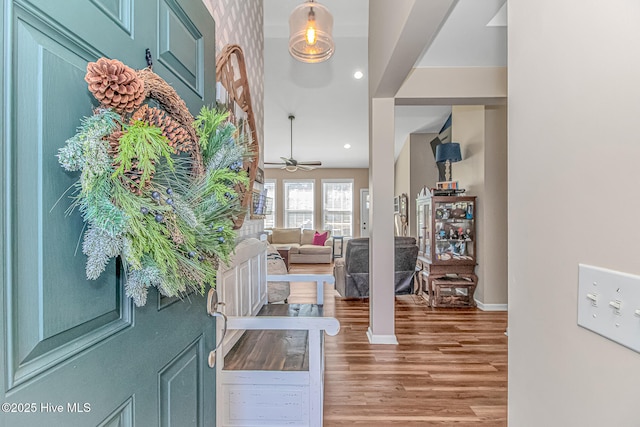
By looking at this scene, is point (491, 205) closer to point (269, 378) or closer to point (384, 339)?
point (384, 339)

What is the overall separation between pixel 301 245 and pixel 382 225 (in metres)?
6.17

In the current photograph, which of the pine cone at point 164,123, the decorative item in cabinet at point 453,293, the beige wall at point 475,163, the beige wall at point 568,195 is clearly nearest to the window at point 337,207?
the beige wall at point 475,163

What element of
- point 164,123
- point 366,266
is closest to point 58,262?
point 164,123

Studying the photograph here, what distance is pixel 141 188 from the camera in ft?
1.86

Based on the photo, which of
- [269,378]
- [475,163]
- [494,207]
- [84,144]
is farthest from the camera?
[475,163]

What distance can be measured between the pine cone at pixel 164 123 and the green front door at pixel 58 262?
3.7 inches

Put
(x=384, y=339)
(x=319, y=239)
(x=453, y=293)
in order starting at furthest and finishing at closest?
(x=319, y=239), (x=453, y=293), (x=384, y=339)

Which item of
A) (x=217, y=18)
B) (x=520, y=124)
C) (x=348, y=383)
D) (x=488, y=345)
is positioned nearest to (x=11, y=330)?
(x=520, y=124)

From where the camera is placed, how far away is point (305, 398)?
170cm

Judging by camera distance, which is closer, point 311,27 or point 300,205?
point 311,27

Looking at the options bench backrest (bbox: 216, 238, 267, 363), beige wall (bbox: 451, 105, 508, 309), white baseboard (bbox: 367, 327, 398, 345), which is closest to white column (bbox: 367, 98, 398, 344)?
white baseboard (bbox: 367, 327, 398, 345)

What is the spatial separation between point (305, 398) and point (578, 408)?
1399 millimetres

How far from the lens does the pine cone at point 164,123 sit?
1.94 feet

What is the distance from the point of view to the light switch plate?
48 cm
